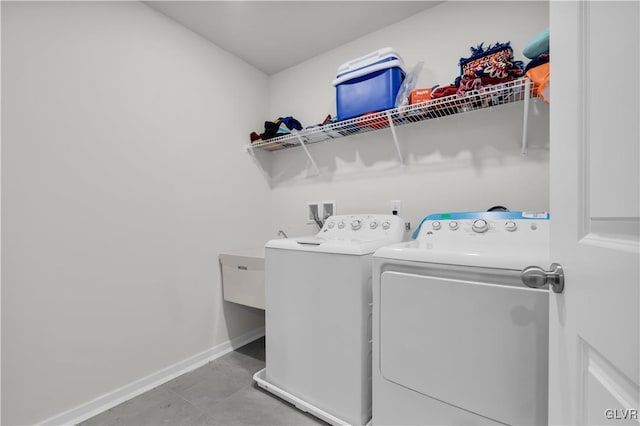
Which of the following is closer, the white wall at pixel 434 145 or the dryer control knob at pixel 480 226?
the dryer control knob at pixel 480 226

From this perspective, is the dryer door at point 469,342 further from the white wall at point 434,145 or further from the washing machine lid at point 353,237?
the white wall at point 434,145

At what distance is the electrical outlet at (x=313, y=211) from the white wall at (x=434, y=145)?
73mm

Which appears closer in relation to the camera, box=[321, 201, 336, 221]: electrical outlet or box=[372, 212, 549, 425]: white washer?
box=[372, 212, 549, 425]: white washer

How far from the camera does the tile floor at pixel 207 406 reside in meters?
1.51

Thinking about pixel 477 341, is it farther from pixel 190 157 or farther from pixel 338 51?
pixel 338 51

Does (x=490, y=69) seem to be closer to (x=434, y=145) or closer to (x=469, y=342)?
(x=434, y=145)

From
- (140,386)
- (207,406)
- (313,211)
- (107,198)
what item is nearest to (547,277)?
(207,406)

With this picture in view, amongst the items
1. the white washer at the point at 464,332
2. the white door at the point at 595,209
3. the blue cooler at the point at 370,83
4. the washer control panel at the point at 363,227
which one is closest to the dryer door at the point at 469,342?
the white washer at the point at 464,332

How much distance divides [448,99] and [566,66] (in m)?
1.09

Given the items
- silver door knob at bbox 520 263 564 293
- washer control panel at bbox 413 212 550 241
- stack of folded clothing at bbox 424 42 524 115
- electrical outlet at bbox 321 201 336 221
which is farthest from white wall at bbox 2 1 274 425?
silver door knob at bbox 520 263 564 293

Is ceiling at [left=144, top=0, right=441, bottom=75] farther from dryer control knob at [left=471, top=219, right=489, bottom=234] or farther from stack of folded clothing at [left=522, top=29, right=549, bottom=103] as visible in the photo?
dryer control knob at [left=471, top=219, right=489, bottom=234]

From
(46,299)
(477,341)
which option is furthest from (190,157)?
(477,341)

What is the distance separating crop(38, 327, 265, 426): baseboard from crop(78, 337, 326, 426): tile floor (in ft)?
0.12

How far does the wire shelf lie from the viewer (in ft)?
4.79
